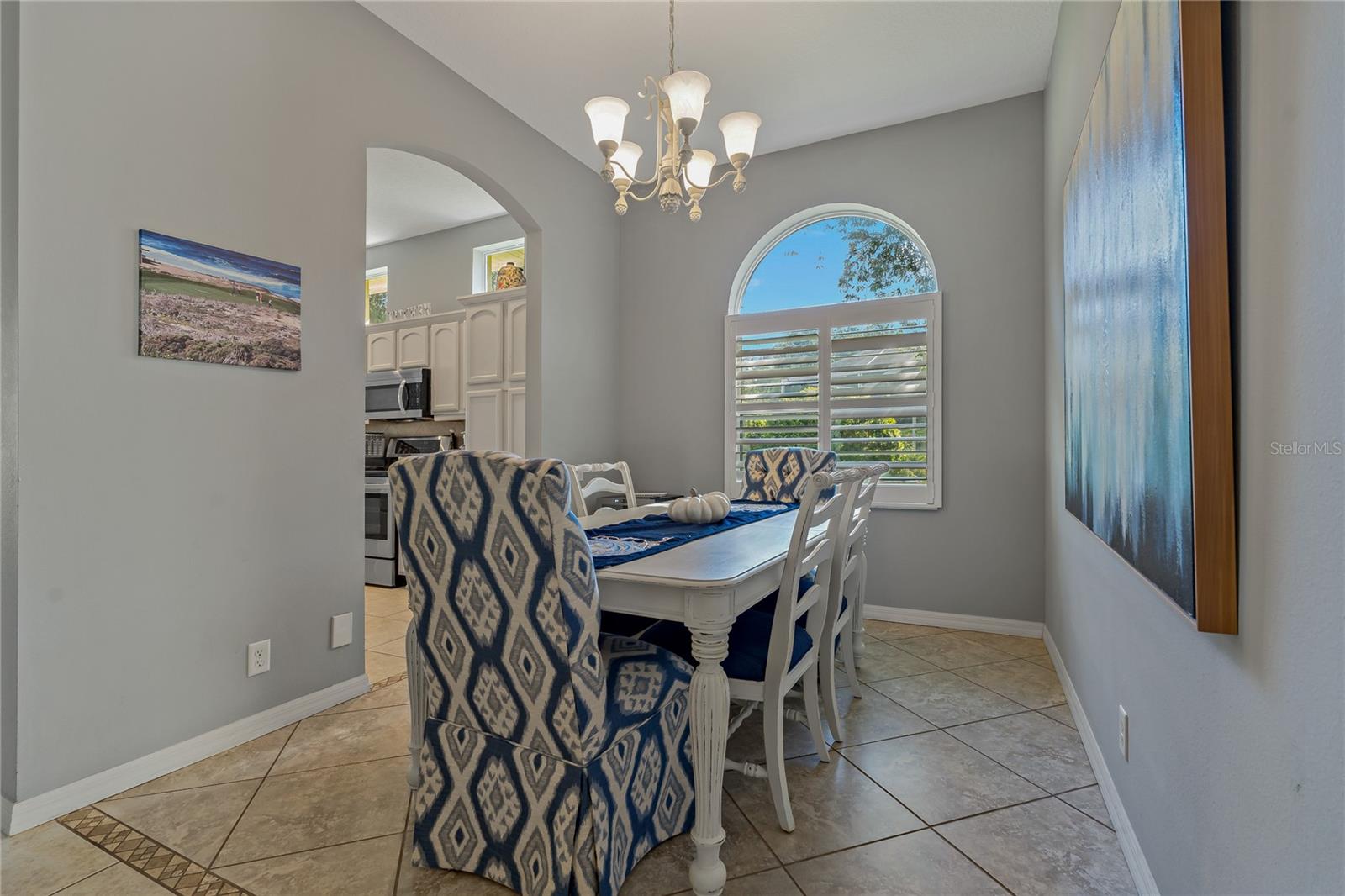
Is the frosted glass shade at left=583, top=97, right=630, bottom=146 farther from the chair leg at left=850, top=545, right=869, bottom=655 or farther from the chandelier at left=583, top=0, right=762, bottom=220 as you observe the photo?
the chair leg at left=850, top=545, right=869, bottom=655

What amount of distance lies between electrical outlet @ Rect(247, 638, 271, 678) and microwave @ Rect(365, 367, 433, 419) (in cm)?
283

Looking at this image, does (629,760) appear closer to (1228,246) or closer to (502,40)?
(1228,246)

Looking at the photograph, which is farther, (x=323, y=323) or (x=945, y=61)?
(x=945, y=61)

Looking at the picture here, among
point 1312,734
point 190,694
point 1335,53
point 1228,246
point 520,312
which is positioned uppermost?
point 520,312

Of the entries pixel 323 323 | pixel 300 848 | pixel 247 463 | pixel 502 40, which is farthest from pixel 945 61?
pixel 300 848

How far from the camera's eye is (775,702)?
1708mm

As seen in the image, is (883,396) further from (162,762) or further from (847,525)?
(162,762)

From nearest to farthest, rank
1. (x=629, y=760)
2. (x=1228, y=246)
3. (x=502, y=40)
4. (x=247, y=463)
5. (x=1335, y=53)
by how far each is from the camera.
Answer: (x=1335, y=53)
(x=1228, y=246)
(x=629, y=760)
(x=247, y=463)
(x=502, y=40)

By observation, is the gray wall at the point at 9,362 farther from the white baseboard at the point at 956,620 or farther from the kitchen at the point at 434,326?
the white baseboard at the point at 956,620

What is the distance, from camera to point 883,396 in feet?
12.5

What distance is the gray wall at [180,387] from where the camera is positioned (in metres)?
1.81

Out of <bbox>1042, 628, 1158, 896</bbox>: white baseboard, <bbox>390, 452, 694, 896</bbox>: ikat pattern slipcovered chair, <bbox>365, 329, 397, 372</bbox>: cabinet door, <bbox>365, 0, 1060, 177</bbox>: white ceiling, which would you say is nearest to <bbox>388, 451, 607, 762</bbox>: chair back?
<bbox>390, 452, 694, 896</bbox>: ikat pattern slipcovered chair

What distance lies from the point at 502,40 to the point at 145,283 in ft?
6.18

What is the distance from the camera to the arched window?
12.2 ft
